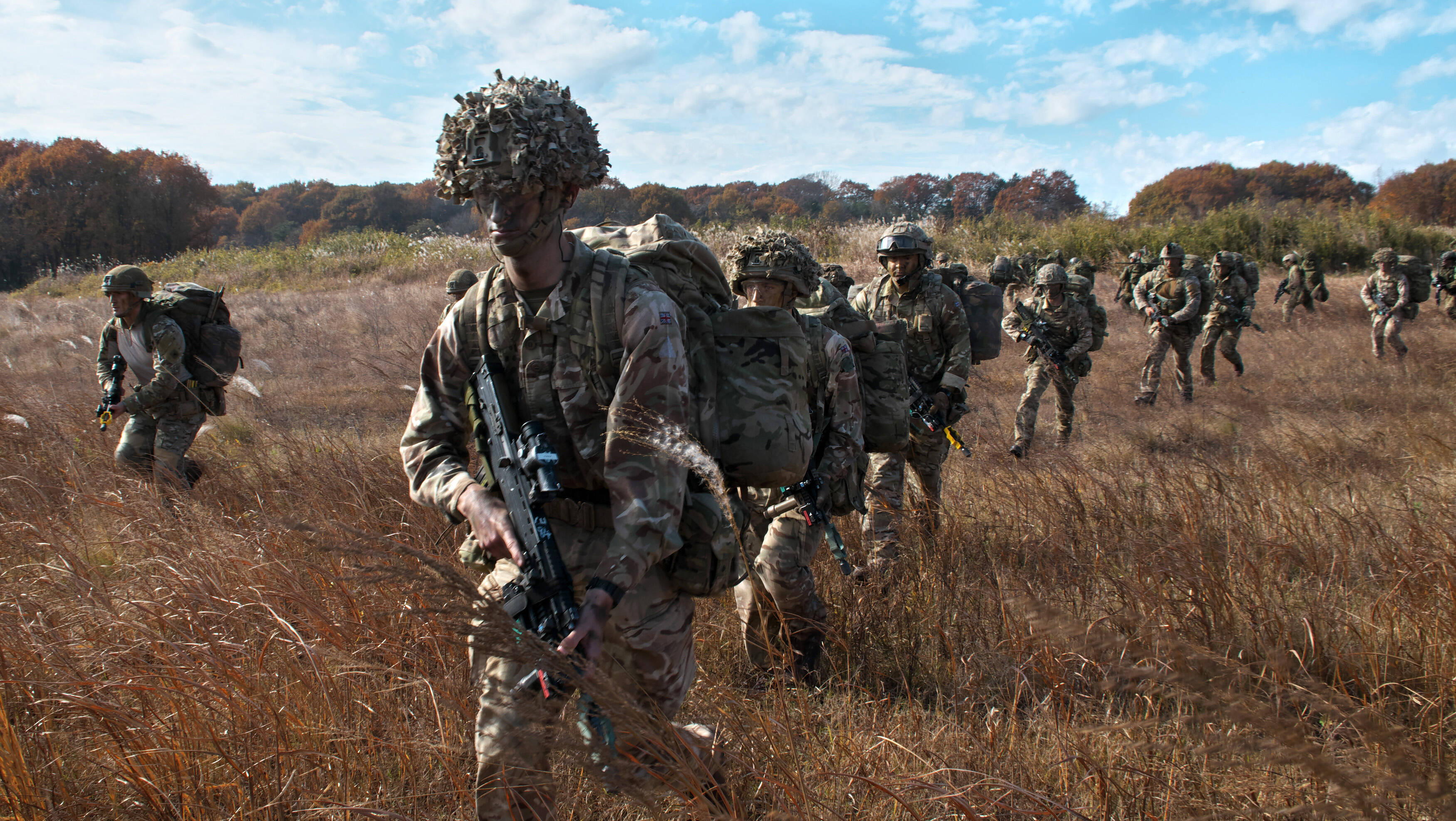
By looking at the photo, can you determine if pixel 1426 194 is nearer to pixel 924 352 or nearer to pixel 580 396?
pixel 924 352

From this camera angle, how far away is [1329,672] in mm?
2811

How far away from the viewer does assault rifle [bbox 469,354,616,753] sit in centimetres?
159

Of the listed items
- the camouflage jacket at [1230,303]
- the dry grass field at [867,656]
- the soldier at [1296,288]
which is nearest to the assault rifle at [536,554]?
the dry grass field at [867,656]

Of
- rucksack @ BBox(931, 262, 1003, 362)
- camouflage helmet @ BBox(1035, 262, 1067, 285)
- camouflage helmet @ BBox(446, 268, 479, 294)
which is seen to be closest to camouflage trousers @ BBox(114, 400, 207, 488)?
camouflage helmet @ BBox(446, 268, 479, 294)

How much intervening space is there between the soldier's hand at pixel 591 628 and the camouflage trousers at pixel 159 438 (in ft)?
14.8

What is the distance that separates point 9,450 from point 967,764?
5.89 metres

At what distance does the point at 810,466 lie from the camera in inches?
136

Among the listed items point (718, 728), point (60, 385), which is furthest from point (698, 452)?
point (60, 385)

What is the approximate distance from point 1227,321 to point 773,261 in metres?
10.3

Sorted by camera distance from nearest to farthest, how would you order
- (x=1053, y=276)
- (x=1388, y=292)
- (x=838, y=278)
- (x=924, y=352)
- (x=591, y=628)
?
1. (x=591, y=628)
2. (x=838, y=278)
3. (x=924, y=352)
4. (x=1053, y=276)
5. (x=1388, y=292)

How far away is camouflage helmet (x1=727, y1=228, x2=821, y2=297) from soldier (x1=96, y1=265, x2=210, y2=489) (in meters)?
3.75

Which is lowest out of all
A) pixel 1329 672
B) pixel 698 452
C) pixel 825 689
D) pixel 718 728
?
pixel 825 689

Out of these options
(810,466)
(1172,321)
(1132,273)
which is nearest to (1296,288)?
(1132,273)

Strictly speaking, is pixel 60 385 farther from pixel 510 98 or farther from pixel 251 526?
pixel 510 98
